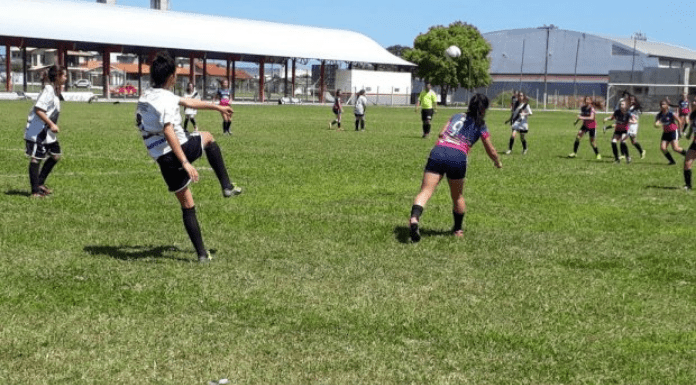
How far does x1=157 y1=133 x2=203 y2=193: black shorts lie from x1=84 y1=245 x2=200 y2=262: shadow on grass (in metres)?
0.84

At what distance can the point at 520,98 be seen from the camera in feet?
84.6

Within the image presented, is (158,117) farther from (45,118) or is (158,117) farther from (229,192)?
(45,118)

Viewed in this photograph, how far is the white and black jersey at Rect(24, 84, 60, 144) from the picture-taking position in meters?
12.8

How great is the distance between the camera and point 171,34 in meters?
81.3

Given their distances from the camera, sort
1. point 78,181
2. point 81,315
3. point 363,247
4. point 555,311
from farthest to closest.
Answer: point 78,181
point 363,247
point 555,311
point 81,315

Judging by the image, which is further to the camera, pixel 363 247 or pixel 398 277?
pixel 363 247

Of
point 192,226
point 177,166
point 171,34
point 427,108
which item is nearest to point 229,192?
point 192,226

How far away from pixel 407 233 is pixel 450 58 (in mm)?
95629

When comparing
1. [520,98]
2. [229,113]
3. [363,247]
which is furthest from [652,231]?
[520,98]

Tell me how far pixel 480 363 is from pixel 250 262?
3505 millimetres

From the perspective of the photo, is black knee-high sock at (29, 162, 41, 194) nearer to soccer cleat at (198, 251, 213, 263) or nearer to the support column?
soccer cleat at (198, 251, 213, 263)

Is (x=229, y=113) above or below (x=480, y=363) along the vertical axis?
above

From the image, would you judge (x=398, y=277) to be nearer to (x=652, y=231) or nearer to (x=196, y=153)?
(x=196, y=153)

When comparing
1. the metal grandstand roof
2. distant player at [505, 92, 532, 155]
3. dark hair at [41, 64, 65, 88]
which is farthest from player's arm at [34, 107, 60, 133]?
the metal grandstand roof
